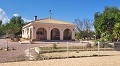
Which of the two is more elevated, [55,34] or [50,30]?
[50,30]

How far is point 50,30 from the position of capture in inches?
1666

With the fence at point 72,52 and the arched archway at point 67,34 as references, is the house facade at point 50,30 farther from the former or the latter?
the fence at point 72,52

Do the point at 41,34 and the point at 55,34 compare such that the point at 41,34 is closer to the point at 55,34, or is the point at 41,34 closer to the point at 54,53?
the point at 55,34

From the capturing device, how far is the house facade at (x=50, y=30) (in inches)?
1636

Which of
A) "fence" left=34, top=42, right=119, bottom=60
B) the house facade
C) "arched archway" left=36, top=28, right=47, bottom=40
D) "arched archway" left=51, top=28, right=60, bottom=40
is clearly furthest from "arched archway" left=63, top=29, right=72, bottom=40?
"fence" left=34, top=42, right=119, bottom=60

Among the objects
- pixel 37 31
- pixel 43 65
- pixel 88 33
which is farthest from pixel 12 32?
pixel 43 65

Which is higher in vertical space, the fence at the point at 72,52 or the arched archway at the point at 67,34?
the arched archway at the point at 67,34

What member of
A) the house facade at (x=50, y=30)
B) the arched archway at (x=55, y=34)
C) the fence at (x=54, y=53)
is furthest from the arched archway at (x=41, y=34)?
the fence at (x=54, y=53)

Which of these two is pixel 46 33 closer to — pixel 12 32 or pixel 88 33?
pixel 12 32

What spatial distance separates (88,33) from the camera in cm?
6681

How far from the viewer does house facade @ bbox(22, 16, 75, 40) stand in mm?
41562

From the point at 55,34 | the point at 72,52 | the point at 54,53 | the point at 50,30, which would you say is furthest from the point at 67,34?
the point at 54,53

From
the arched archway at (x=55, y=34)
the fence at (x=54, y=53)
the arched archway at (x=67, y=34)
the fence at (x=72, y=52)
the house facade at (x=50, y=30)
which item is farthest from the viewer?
the arched archway at (x=67, y=34)

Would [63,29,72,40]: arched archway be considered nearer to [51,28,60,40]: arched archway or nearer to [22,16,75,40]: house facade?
[22,16,75,40]: house facade
